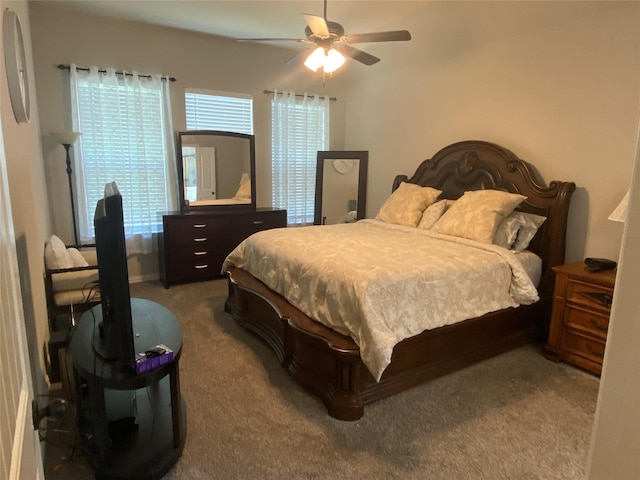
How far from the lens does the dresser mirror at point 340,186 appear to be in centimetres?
535

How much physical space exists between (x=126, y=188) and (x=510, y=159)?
379cm

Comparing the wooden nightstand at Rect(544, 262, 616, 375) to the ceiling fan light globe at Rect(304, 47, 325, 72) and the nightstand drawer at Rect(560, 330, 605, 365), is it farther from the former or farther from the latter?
the ceiling fan light globe at Rect(304, 47, 325, 72)

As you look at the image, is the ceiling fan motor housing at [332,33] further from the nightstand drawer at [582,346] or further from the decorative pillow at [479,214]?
the nightstand drawer at [582,346]

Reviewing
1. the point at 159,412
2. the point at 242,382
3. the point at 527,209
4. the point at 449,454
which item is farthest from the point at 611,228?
the point at 159,412

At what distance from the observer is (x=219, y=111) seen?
15.9ft

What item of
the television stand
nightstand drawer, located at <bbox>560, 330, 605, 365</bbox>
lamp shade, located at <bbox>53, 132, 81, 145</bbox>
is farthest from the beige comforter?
lamp shade, located at <bbox>53, 132, 81, 145</bbox>

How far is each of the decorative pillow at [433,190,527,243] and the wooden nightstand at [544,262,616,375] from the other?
1.91ft

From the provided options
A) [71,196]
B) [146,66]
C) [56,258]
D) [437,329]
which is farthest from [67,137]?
[437,329]

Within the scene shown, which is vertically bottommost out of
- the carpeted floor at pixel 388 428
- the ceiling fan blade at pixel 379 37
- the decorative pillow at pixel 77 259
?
the carpeted floor at pixel 388 428

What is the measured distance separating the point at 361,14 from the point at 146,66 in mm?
2295

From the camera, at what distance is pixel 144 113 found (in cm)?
436

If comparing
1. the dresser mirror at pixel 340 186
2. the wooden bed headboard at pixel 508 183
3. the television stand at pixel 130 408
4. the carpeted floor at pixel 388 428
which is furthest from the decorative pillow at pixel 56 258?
the wooden bed headboard at pixel 508 183

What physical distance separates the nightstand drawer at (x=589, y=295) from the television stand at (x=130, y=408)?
2.52 metres

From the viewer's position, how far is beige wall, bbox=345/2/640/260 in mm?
2943
